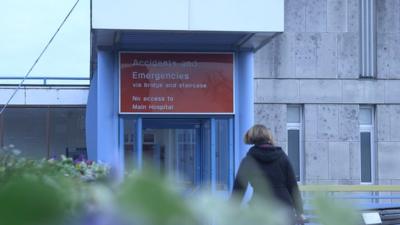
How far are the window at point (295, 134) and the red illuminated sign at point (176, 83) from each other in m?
9.67

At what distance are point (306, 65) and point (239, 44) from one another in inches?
A: 385

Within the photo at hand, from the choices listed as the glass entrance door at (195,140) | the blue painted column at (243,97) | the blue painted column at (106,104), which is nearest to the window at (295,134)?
the glass entrance door at (195,140)

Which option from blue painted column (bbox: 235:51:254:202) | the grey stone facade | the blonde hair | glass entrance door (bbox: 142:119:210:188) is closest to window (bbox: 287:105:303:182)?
the grey stone facade

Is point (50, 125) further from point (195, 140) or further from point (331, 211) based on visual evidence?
point (331, 211)

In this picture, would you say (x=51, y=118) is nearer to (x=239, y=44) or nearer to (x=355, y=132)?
(x=355, y=132)

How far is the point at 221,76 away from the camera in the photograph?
415 inches

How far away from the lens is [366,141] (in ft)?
67.0

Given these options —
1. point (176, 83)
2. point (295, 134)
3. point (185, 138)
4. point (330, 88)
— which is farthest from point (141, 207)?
point (330, 88)

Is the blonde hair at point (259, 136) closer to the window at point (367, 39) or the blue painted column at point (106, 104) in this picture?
the blue painted column at point (106, 104)

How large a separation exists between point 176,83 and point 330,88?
33.7 ft

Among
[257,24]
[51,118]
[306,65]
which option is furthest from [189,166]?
[51,118]

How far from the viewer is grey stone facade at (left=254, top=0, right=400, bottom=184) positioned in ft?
64.9

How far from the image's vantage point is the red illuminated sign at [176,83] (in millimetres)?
10305

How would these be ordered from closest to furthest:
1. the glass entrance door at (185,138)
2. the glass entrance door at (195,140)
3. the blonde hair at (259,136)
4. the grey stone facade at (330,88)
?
the blonde hair at (259,136), the glass entrance door at (195,140), the glass entrance door at (185,138), the grey stone facade at (330,88)
